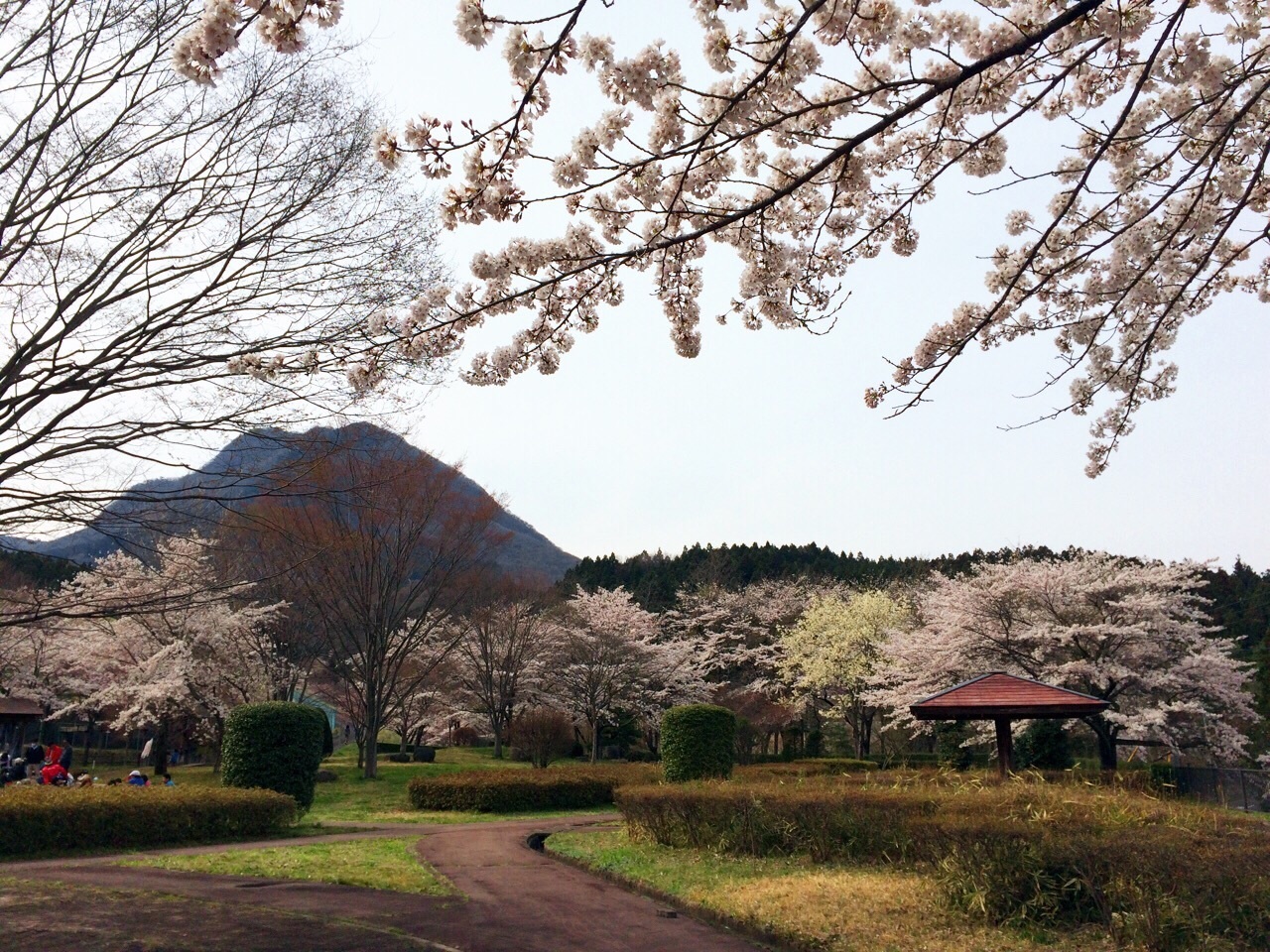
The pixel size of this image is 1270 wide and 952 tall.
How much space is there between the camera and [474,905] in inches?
303

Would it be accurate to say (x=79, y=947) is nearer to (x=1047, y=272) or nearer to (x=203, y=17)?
(x=203, y=17)

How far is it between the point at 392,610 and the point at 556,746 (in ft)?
28.8

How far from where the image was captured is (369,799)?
1955cm

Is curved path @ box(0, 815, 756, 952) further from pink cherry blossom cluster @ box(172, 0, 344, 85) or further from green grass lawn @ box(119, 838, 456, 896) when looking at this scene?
pink cherry blossom cluster @ box(172, 0, 344, 85)

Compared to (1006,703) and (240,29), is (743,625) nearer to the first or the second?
(1006,703)

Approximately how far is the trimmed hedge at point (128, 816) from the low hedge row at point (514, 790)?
4536 mm

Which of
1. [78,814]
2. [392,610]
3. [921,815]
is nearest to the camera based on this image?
[921,815]

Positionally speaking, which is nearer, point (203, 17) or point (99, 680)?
point (203, 17)

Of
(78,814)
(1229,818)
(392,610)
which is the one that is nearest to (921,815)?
(1229,818)

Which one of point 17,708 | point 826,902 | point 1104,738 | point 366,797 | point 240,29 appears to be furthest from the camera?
point 1104,738

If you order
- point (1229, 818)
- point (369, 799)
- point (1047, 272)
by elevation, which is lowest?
point (369, 799)

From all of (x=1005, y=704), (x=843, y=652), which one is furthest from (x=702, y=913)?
(x=843, y=652)

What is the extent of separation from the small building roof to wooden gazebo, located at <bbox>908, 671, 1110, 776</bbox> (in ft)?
57.0

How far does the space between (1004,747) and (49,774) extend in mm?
15517
